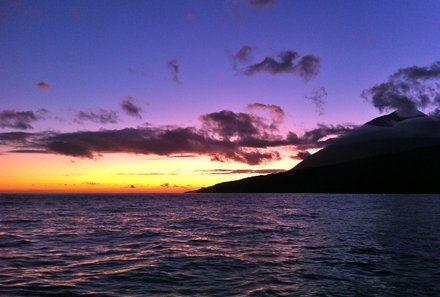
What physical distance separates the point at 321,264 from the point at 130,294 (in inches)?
509

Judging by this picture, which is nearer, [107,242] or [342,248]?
[342,248]

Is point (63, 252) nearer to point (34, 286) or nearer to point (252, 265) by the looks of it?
point (34, 286)

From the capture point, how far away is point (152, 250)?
3134cm

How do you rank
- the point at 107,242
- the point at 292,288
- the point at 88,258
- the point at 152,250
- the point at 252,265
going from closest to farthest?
the point at 292,288 < the point at 252,265 < the point at 88,258 < the point at 152,250 < the point at 107,242

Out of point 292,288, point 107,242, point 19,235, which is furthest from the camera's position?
point 19,235

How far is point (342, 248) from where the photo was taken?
32.8 m

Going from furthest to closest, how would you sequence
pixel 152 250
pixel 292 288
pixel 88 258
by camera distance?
pixel 152 250 < pixel 88 258 < pixel 292 288

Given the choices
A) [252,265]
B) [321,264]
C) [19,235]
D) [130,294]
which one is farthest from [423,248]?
[19,235]

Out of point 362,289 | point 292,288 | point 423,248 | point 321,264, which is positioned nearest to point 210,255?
point 321,264

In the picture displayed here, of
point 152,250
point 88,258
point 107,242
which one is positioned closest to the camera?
point 88,258

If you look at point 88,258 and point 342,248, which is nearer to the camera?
point 88,258

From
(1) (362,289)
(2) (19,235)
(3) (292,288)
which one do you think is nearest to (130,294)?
(3) (292,288)

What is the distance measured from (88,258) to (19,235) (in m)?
18.0

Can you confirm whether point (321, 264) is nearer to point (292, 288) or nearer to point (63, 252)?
point (292, 288)
